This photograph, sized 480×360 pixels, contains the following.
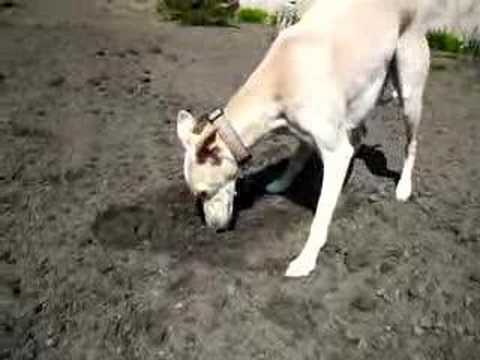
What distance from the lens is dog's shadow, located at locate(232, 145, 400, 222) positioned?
15.8 ft

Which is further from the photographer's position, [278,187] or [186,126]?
[278,187]

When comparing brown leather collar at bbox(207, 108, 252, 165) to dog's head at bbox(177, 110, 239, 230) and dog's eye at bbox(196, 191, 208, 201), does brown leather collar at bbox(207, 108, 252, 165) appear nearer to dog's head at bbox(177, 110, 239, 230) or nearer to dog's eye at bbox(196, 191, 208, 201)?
dog's head at bbox(177, 110, 239, 230)

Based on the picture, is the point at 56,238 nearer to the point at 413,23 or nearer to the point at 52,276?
the point at 52,276

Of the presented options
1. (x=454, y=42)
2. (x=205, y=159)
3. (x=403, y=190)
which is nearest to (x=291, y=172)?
(x=403, y=190)

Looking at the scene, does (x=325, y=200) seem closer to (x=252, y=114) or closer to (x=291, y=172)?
(x=252, y=114)

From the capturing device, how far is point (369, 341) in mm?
3594

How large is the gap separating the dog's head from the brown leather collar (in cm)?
2

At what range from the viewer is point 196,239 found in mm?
4375

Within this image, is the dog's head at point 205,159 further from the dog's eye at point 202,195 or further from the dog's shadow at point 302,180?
the dog's shadow at point 302,180

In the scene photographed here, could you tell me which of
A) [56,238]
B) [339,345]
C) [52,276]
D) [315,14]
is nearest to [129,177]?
[56,238]

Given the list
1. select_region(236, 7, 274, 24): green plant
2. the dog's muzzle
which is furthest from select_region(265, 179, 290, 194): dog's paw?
select_region(236, 7, 274, 24): green plant

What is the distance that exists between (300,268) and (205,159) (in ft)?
2.72

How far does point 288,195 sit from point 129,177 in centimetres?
114

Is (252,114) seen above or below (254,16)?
above
